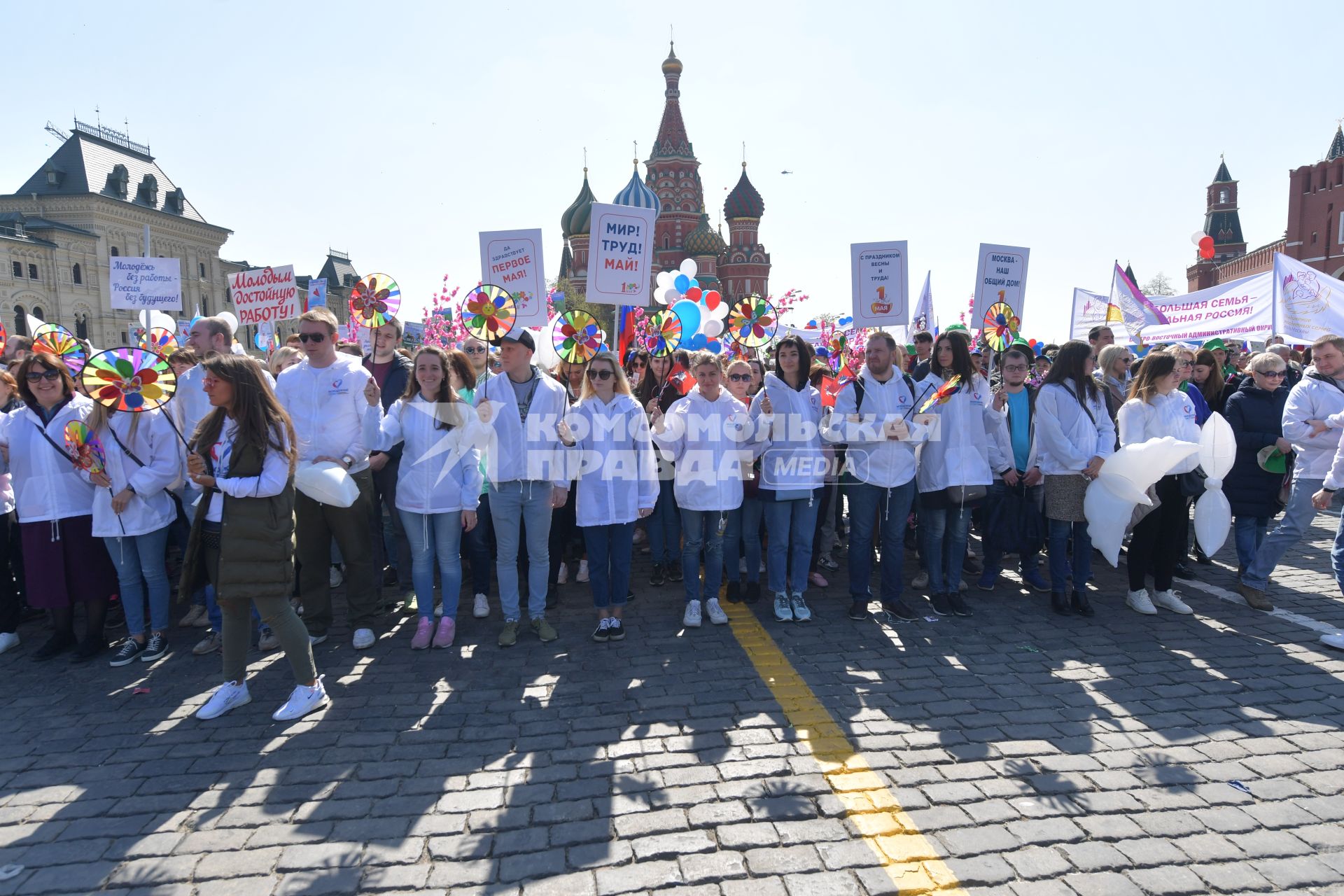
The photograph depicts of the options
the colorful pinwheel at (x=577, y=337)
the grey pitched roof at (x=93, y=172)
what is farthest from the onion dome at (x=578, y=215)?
the colorful pinwheel at (x=577, y=337)

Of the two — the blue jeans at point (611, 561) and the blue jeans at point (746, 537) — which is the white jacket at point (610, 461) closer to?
the blue jeans at point (611, 561)

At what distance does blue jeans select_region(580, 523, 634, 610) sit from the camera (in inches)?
210

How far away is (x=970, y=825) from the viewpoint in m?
3.05

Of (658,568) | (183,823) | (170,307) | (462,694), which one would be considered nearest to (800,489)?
(658,568)

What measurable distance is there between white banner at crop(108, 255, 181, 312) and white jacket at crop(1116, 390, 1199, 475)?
1133 cm

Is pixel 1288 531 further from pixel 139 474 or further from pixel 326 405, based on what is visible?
pixel 139 474

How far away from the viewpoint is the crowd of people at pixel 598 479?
507 cm

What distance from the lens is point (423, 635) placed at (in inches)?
201

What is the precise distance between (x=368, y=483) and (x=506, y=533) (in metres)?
1.20

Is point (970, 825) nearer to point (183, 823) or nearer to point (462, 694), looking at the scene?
point (462, 694)

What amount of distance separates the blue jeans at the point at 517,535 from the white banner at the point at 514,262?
1.89 meters

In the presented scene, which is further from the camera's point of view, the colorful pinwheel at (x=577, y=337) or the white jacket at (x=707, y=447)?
the colorful pinwheel at (x=577, y=337)

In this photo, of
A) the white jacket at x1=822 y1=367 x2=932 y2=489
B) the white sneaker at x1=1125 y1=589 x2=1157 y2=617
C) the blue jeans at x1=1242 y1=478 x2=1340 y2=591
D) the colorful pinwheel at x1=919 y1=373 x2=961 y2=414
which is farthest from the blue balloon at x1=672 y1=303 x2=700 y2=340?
the blue jeans at x1=1242 y1=478 x2=1340 y2=591

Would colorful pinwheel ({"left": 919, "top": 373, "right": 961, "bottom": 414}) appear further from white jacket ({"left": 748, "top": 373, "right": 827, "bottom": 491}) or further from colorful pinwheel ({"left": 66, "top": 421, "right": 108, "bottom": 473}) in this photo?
colorful pinwheel ({"left": 66, "top": 421, "right": 108, "bottom": 473})
